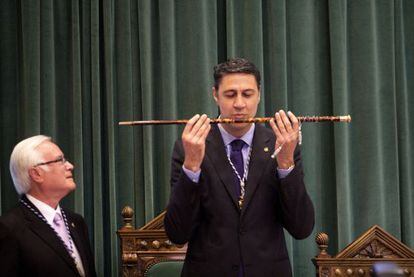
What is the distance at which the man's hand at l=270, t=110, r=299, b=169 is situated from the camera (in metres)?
2.12

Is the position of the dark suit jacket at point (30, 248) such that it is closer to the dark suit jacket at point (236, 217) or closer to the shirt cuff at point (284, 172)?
the dark suit jacket at point (236, 217)

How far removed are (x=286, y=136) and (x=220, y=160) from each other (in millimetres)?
262

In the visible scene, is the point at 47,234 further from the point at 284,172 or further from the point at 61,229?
the point at 284,172

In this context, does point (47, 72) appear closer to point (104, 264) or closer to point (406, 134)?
point (104, 264)

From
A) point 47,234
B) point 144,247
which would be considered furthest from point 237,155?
point 144,247

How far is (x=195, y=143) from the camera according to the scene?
2.11 meters

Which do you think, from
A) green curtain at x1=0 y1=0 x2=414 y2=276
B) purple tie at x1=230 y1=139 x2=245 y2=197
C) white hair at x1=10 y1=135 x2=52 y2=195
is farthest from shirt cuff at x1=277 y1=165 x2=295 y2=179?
green curtain at x1=0 y1=0 x2=414 y2=276

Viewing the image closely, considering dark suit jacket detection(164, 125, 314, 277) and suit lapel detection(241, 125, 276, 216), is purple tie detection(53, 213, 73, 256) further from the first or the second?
suit lapel detection(241, 125, 276, 216)

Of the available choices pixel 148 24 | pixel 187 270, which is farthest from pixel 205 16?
pixel 187 270

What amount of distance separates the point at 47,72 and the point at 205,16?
984 millimetres

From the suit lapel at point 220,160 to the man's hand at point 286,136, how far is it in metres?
0.18

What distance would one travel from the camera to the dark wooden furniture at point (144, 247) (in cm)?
324

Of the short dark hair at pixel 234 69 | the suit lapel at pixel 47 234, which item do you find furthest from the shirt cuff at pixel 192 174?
the suit lapel at pixel 47 234

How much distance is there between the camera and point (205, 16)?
11.9 ft
